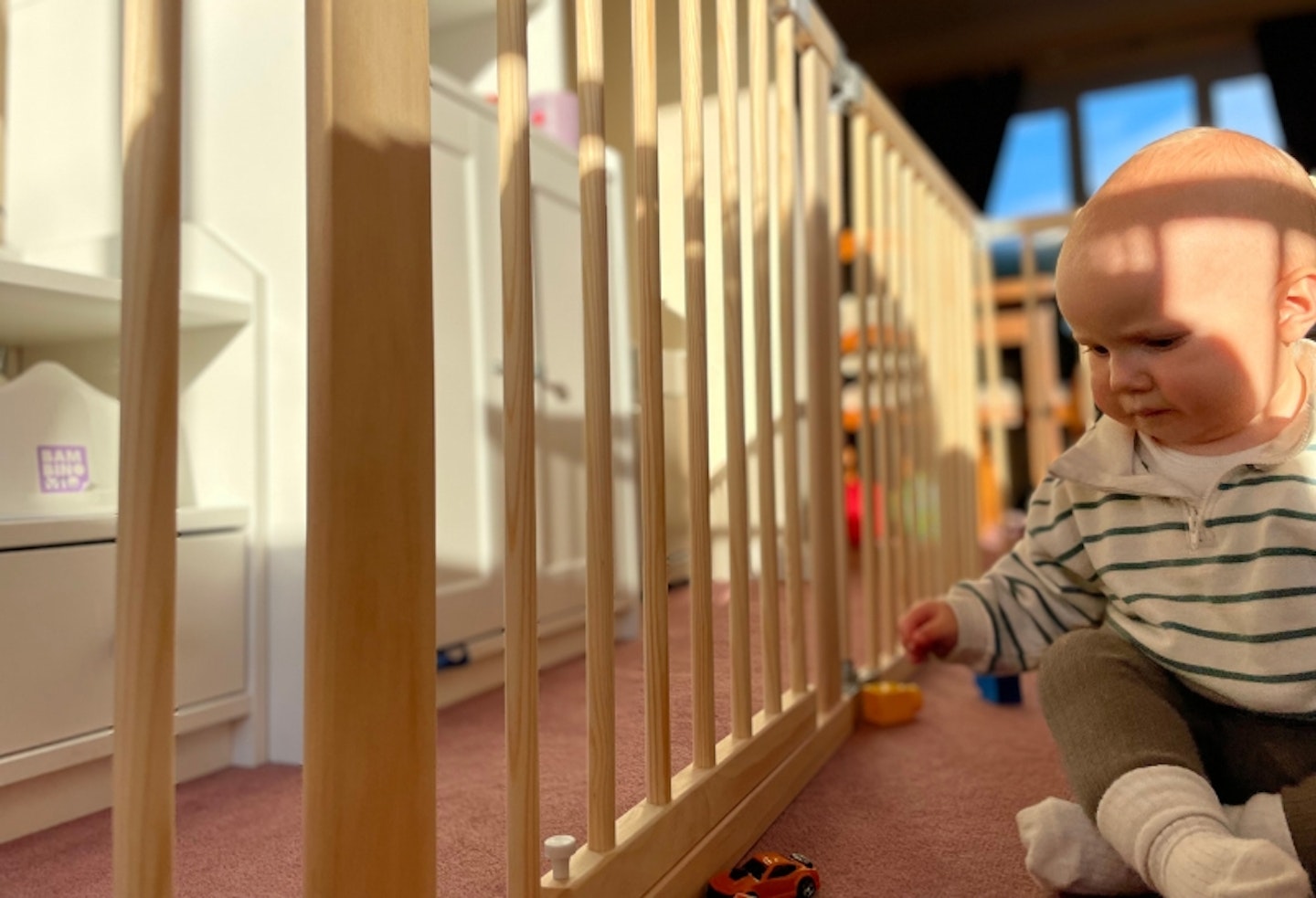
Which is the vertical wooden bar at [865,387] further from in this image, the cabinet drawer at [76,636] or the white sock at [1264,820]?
the cabinet drawer at [76,636]

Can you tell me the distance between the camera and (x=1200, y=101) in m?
4.44

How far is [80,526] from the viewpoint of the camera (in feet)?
3.30

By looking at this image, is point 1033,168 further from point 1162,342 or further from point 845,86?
point 1162,342

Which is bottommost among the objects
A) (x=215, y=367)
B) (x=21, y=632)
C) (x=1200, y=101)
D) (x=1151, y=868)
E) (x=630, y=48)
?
(x=1151, y=868)

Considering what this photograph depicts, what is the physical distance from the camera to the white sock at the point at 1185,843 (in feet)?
1.79

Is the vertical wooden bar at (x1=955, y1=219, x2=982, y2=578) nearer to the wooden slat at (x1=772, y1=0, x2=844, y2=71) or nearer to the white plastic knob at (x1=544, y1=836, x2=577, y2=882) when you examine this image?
the wooden slat at (x1=772, y1=0, x2=844, y2=71)

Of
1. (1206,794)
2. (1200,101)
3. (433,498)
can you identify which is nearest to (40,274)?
(433,498)

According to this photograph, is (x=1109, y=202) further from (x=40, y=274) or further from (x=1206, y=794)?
(x=40, y=274)

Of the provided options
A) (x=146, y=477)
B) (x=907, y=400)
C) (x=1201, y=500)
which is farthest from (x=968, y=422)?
(x=146, y=477)

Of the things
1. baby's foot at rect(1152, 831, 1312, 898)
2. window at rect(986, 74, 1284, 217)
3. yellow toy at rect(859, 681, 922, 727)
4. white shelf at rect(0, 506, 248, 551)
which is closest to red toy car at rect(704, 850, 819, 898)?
baby's foot at rect(1152, 831, 1312, 898)

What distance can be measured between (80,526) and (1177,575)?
0.97 metres

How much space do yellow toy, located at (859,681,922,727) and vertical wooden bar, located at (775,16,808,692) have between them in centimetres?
20

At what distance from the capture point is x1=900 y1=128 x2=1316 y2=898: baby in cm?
69

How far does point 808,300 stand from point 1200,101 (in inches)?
164
